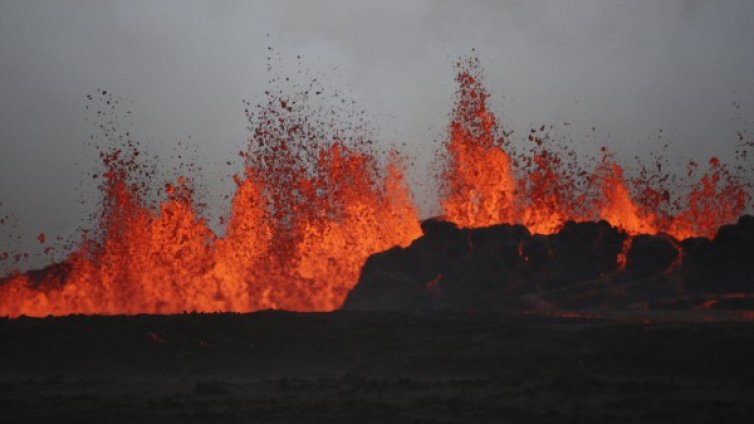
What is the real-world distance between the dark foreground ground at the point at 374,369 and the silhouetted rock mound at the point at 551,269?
8963 millimetres

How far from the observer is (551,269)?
139ft

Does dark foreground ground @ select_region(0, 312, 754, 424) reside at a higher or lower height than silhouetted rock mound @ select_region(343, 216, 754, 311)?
lower

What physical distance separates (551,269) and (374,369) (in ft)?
58.5

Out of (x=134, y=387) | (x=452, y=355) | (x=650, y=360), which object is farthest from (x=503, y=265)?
(x=134, y=387)

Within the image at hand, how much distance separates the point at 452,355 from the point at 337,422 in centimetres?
897

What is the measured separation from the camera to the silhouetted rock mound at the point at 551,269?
4047 cm

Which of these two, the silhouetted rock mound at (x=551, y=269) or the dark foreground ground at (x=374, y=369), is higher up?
the silhouetted rock mound at (x=551, y=269)

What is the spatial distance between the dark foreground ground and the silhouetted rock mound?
8.96m

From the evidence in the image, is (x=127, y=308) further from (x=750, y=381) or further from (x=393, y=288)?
(x=750, y=381)

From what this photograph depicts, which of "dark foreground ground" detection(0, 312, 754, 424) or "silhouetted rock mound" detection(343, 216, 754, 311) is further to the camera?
"silhouetted rock mound" detection(343, 216, 754, 311)

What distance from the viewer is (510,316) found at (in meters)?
31.8

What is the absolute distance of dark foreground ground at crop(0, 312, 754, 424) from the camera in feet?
63.2

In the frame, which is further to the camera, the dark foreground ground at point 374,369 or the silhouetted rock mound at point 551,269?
the silhouetted rock mound at point 551,269

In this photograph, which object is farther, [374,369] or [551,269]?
[551,269]
